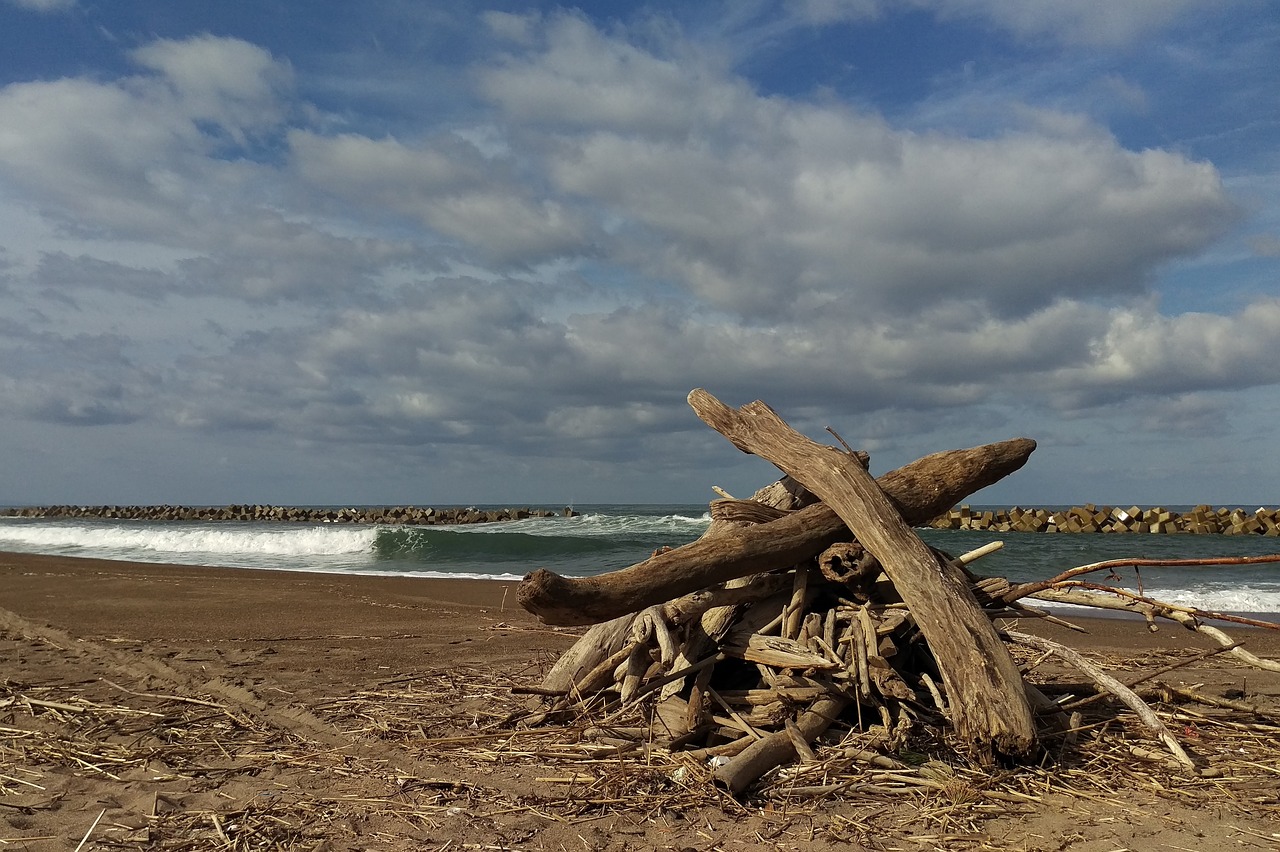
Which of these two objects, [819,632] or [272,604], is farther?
[272,604]

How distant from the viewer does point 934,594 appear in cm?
407

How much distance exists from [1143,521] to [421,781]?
34.4m

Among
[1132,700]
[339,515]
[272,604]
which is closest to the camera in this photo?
[1132,700]

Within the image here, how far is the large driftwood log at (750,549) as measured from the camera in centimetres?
389

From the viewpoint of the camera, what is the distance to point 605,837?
3395 mm

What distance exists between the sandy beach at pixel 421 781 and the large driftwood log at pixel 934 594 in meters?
0.29

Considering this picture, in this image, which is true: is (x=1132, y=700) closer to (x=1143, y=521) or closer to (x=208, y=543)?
(x=208, y=543)

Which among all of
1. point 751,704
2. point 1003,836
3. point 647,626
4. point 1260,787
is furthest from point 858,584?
point 1260,787

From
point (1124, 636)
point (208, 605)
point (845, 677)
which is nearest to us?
point (845, 677)

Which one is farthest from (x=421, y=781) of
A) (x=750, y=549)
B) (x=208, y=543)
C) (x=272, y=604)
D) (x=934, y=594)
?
(x=208, y=543)

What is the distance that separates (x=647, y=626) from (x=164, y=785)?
7.89 feet

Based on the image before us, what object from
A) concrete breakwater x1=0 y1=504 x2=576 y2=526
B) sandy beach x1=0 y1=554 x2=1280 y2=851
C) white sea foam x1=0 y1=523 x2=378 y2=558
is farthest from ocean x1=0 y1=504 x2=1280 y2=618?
concrete breakwater x1=0 y1=504 x2=576 y2=526

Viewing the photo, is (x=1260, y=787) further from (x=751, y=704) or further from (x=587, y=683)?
(x=587, y=683)

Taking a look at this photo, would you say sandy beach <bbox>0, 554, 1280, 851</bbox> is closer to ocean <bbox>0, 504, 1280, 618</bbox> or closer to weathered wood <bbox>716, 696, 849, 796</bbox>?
weathered wood <bbox>716, 696, 849, 796</bbox>
